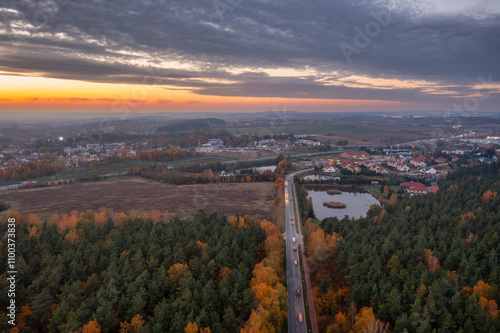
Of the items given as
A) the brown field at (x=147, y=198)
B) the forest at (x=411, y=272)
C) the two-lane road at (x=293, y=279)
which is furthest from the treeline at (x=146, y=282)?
the brown field at (x=147, y=198)

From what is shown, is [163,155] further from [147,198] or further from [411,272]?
[411,272]

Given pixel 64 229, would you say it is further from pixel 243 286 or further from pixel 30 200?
pixel 30 200

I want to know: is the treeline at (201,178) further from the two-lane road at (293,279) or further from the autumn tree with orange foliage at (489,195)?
the autumn tree with orange foliage at (489,195)

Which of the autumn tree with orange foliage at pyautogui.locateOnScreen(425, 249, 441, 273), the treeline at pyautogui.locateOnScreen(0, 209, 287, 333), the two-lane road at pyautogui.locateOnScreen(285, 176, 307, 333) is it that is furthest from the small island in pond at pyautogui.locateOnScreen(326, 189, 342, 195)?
the autumn tree with orange foliage at pyautogui.locateOnScreen(425, 249, 441, 273)

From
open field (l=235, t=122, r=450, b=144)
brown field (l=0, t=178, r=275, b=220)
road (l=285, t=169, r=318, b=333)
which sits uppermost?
open field (l=235, t=122, r=450, b=144)

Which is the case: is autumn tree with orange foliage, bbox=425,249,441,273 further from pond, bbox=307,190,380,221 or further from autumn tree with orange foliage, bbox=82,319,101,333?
autumn tree with orange foliage, bbox=82,319,101,333

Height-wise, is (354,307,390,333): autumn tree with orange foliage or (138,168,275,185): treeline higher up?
(354,307,390,333): autumn tree with orange foliage

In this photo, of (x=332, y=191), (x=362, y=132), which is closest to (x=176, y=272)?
(x=332, y=191)

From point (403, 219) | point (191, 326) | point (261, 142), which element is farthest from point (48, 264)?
point (261, 142)
